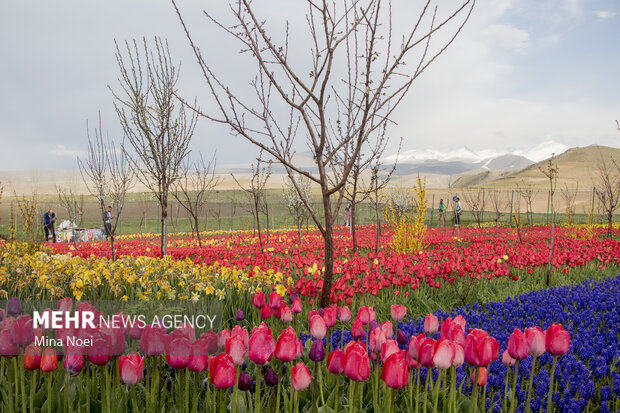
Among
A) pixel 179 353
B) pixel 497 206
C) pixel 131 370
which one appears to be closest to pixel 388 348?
pixel 179 353

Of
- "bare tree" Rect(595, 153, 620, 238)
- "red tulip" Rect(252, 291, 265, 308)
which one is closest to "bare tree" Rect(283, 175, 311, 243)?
"red tulip" Rect(252, 291, 265, 308)

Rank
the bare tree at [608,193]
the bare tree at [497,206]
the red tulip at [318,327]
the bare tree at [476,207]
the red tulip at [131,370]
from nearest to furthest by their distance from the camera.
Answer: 1. the red tulip at [131,370]
2. the red tulip at [318,327]
3. the bare tree at [608,193]
4. the bare tree at [497,206]
5. the bare tree at [476,207]

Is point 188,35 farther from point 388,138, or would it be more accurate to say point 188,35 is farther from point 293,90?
point 388,138

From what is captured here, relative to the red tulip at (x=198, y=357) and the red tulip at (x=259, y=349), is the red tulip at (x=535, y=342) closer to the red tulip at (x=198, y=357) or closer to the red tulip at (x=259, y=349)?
the red tulip at (x=259, y=349)

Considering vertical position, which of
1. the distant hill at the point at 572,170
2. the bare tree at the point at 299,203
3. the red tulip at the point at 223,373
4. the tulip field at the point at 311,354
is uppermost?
the distant hill at the point at 572,170

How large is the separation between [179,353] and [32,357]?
2.37 ft

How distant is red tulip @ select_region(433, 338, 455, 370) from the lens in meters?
1.79

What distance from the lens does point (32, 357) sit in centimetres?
191

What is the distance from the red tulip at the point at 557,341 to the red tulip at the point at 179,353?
67.1 inches

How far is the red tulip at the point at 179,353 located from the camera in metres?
1.77

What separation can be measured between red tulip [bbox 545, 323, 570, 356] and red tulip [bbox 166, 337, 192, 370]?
1704 millimetres

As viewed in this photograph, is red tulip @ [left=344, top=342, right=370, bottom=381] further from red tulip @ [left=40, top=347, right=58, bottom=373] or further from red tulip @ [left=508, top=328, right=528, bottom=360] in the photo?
red tulip @ [left=40, top=347, right=58, bottom=373]

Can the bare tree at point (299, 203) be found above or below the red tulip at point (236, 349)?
above

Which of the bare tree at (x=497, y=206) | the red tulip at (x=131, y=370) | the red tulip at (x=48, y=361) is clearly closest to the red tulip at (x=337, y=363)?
the red tulip at (x=131, y=370)
